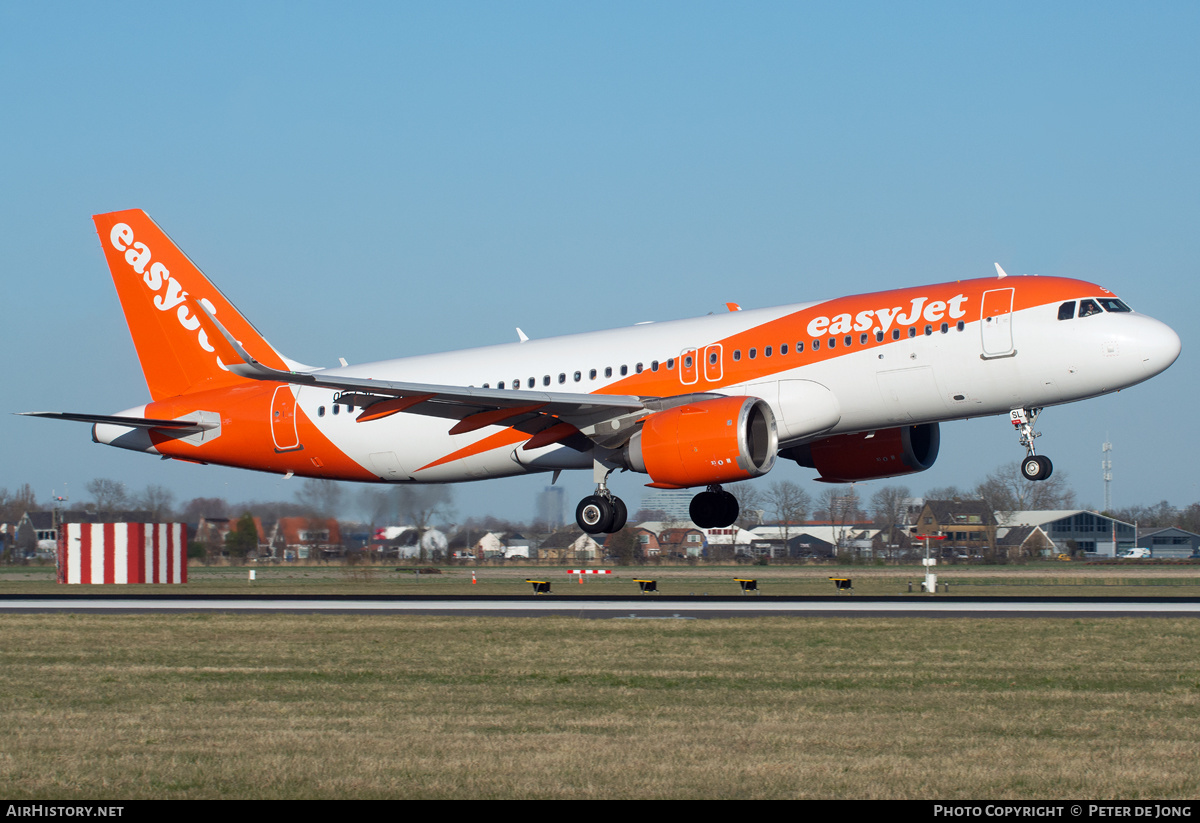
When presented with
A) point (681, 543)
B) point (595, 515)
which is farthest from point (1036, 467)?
point (681, 543)

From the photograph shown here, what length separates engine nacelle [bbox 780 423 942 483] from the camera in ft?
105

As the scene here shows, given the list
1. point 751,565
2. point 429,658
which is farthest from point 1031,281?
point 751,565

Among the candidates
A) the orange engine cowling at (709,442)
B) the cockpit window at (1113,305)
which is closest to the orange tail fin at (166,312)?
the orange engine cowling at (709,442)

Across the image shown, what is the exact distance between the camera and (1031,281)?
2669 centimetres

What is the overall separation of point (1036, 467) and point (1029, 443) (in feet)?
1.94

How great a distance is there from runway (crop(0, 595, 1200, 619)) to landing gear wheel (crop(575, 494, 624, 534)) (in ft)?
5.94

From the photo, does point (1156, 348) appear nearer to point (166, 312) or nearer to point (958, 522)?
point (166, 312)

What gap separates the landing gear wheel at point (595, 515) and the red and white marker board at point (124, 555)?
25657 millimetres

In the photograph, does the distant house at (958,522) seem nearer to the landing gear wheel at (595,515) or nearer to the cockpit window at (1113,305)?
the landing gear wheel at (595,515)

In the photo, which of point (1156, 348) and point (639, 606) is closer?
point (1156, 348)

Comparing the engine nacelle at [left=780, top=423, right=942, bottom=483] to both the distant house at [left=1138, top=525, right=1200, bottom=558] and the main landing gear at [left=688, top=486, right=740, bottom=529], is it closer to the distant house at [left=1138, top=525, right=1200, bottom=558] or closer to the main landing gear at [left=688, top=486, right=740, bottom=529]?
the main landing gear at [left=688, top=486, right=740, bottom=529]

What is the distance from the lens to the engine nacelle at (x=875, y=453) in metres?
32.2

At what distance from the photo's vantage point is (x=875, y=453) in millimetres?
32469

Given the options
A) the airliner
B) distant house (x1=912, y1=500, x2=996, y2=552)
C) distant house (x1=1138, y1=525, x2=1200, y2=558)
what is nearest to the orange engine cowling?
the airliner
